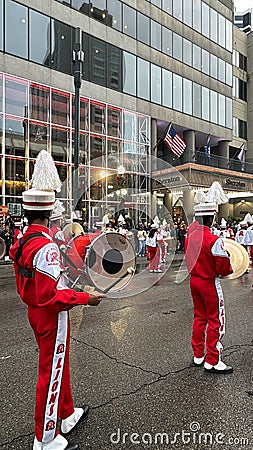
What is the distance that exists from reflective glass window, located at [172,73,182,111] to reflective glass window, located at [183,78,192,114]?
53cm

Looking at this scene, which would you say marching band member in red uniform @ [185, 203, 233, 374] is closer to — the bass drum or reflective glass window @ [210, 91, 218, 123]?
the bass drum

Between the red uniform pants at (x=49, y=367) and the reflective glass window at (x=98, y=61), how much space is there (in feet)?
70.9

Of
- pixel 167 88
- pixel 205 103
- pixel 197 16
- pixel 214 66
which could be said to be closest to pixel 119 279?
pixel 167 88

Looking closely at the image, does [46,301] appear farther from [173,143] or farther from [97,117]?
[97,117]

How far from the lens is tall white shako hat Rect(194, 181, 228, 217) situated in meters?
4.23

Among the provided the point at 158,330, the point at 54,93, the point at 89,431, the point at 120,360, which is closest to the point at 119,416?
the point at 89,431

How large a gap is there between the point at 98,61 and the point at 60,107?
13.9 ft

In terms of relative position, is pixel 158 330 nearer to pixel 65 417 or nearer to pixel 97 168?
pixel 65 417

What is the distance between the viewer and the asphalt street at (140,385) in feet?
9.66

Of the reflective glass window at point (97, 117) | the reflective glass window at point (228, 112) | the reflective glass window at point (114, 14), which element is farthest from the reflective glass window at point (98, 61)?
the reflective glass window at point (228, 112)

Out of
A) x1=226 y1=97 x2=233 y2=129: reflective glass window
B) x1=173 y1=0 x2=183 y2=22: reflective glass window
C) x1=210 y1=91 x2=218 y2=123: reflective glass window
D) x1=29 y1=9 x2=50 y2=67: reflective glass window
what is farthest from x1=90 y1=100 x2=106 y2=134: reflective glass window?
x1=226 y1=97 x2=233 y2=129: reflective glass window

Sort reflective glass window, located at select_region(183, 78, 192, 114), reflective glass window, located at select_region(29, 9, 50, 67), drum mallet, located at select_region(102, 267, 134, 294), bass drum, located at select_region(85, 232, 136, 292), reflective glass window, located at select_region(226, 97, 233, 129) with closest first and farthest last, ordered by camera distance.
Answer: drum mallet, located at select_region(102, 267, 134, 294), bass drum, located at select_region(85, 232, 136, 292), reflective glass window, located at select_region(29, 9, 50, 67), reflective glass window, located at select_region(183, 78, 192, 114), reflective glass window, located at select_region(226, 97, 233, 129)

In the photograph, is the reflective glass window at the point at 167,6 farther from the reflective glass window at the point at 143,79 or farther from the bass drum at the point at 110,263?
the bass drum at the point at 110,263

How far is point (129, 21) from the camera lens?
24391 mm
